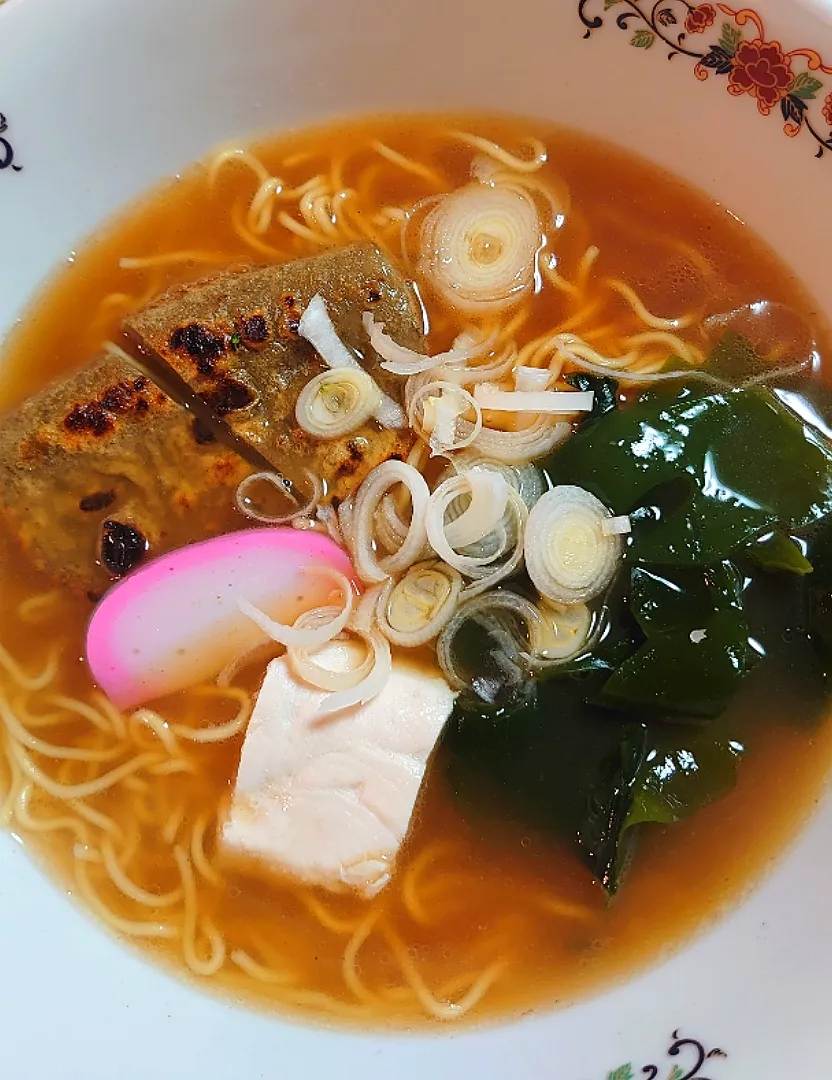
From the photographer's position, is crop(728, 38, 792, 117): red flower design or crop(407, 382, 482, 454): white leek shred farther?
crop(407, 382, 482, 454): white leek shred

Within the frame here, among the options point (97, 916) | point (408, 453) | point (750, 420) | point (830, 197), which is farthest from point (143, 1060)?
point (830, 197)

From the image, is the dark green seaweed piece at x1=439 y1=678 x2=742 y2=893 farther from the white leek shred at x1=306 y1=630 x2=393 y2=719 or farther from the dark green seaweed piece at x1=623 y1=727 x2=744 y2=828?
the white leek shred at x1=306 y1=630 x2=393 y2=719

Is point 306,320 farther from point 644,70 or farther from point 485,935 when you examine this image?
point 485,935

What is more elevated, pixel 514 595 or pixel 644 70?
pixel 644 70

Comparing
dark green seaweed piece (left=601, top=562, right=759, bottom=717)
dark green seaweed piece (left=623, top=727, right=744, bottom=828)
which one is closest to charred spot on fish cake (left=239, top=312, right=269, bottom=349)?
dark green seaweed piece (left=601, top=562, right=759, bottom=717)

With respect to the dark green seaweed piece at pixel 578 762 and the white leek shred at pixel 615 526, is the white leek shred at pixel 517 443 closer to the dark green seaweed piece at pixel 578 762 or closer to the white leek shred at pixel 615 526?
the white leek shred at pixel 615 526
